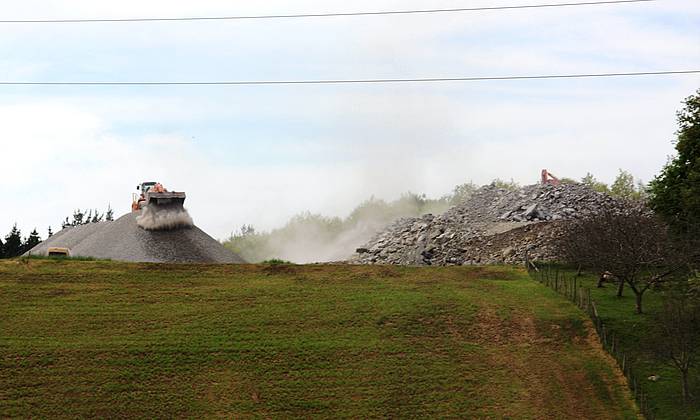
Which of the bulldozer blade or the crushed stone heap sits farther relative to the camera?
the crushed stone heap

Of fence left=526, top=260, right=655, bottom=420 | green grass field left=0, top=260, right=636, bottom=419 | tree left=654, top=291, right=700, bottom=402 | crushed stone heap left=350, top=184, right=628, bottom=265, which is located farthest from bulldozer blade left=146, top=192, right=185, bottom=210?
tree left=654, top=291, right=700, bottom=402

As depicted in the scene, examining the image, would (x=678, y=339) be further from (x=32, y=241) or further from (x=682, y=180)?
(x=32, y=241)

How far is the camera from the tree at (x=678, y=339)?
141 ft

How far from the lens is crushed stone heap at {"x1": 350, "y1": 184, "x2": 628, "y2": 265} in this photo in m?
74.1

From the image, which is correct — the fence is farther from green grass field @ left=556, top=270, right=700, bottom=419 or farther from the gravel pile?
the gravel pile

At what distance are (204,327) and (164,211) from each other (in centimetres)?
2426

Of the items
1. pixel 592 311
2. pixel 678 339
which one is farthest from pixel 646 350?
pixel 678 339

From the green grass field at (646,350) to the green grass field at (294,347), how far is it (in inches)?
58.1

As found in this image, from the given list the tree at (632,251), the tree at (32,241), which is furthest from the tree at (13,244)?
the tree at (632,251)

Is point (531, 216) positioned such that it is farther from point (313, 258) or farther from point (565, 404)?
point (565, 404)

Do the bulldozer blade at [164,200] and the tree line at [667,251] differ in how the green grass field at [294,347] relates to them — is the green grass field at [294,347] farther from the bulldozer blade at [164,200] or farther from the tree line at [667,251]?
the bulldozer blade at [164,200]

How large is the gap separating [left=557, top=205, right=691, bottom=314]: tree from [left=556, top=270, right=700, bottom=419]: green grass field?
36.1 inches

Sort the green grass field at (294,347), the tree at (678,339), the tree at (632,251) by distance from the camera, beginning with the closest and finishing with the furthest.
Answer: the tree at (678,339) → the green grass field at (294,347) → the tree at (632,251)

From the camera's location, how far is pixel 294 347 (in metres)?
48.7
